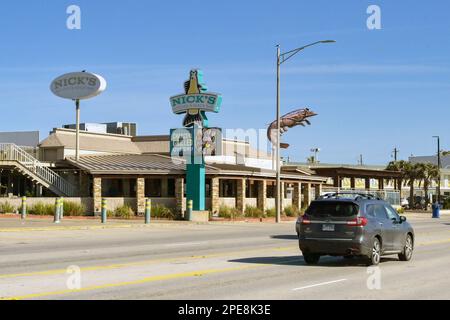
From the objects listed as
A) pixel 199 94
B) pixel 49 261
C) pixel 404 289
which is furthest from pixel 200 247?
pixel 199 94

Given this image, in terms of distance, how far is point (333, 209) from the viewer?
16.6 meters

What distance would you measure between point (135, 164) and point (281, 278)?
34164mm

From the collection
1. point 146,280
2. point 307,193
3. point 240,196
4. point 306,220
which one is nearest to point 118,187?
point 240,196

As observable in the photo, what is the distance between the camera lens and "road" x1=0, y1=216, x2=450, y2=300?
11570 mm

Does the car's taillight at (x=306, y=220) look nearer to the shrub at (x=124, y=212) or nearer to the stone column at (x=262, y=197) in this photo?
the shrub at (x=124, y=212)

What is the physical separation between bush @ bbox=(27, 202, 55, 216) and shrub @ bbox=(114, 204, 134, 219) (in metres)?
3.83

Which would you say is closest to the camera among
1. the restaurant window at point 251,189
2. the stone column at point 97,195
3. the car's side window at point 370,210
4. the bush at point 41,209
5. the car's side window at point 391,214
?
the car's side window at point 370,210

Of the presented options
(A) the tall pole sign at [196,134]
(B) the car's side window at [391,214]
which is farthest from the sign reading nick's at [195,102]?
(B) the car's side window at [391,214]

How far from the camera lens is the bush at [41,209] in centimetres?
4175

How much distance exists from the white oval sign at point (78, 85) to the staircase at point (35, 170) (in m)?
5.71

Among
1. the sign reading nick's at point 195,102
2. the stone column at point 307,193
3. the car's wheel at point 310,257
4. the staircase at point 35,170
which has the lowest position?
the car's wheel at point 310,257

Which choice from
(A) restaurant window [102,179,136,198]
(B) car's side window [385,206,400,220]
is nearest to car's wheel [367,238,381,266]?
(B) car's side window [385,206,400,220]
